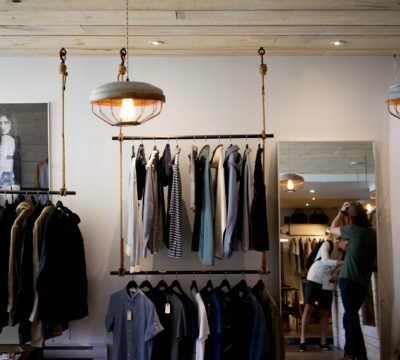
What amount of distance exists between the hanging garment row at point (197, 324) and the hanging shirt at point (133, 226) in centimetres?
28

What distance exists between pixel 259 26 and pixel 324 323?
88.3 inches

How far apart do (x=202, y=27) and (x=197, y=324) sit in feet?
6.74

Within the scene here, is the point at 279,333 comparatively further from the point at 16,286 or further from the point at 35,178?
the point at 35,178

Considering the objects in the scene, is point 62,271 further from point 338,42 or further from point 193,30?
point 338,42

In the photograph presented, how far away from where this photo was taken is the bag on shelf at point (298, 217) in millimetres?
4480

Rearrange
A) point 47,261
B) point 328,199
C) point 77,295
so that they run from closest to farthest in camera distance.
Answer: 1. point 47,261
2. point 77,295
3. point 328,199

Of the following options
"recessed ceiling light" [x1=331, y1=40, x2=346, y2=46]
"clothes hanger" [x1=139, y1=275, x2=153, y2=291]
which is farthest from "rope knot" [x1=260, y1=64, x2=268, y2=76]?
"clothes hanger" [x1=139, y1=275, x2=153, y2=291]

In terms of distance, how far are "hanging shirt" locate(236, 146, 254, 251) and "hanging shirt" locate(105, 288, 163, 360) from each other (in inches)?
31.6

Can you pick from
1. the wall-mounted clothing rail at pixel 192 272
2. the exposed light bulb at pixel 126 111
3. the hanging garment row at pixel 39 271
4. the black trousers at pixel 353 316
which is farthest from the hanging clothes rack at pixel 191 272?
the exposed light bulb at pixel 126 111

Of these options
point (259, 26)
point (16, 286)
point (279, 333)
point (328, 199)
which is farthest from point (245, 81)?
point (16, 286)

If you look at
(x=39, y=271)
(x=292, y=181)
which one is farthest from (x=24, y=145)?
(x=292, y=181)

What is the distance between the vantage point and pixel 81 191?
4680 mm

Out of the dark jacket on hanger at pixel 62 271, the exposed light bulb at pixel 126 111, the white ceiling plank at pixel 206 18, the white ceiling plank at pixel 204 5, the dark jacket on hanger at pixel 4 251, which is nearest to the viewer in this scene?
the exposed light bulb at pixel 126 111

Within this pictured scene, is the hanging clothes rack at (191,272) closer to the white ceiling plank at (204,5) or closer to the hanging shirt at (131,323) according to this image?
the hanging shirt at (131,323)
